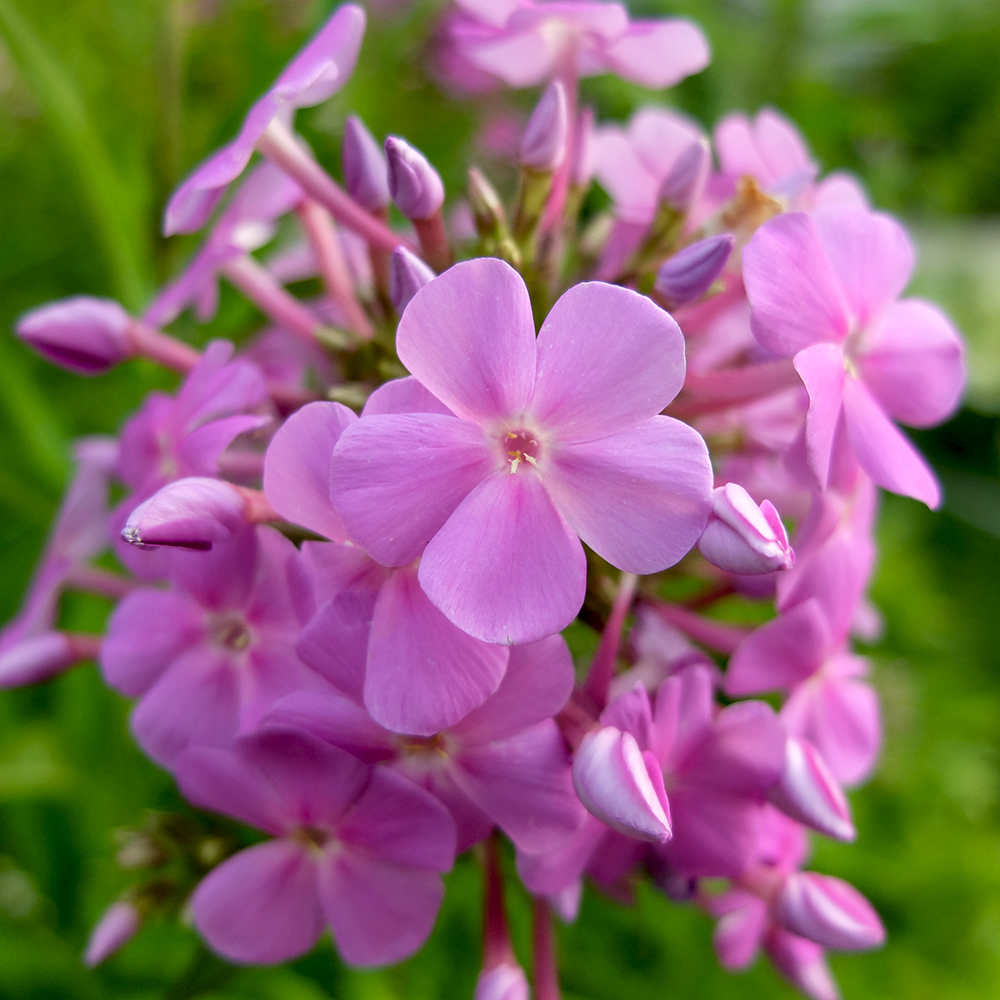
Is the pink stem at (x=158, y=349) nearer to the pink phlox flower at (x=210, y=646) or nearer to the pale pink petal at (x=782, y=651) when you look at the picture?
the pink phlox flower at (x=210, y=646)

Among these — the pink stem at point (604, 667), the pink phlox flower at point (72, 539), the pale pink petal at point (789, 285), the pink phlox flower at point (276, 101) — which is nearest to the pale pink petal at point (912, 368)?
the pale pink petal at point (789, 285)

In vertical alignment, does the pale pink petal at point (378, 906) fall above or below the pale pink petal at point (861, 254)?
below

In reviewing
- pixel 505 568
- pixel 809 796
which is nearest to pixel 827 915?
pixel 809 796

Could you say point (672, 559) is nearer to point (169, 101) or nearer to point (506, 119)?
point (169, 101)

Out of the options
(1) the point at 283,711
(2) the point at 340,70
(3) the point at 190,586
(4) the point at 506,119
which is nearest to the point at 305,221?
(2) the point at 340,70

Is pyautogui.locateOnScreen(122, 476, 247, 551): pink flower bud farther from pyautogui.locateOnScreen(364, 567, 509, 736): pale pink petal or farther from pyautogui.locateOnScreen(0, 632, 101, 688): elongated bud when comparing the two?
pyautogui.locateOnScreen(0, 632, 101, 688): elongated bud
